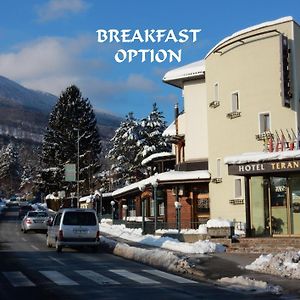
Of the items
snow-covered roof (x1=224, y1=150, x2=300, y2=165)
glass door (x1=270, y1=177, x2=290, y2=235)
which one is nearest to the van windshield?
snow-covered roof (x1=224, y1=150, x2=300, y2=165)

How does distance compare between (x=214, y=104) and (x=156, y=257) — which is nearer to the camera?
(x=156, y=257)

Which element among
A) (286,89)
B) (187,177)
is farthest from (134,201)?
(286,89)

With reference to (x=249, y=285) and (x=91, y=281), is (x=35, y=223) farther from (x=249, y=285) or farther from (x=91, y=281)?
(x=249, y=285)

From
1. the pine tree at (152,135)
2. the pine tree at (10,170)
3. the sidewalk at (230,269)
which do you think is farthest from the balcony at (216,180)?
the pine tree at (10,170)

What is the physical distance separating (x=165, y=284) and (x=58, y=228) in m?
10.9

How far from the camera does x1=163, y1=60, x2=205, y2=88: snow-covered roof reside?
36.9 meters

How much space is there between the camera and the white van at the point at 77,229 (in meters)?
24.0

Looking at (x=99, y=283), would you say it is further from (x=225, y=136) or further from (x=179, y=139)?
(x=179, y=139)

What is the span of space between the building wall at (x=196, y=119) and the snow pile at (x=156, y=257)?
43.9ft

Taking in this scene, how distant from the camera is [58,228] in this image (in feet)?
80.0

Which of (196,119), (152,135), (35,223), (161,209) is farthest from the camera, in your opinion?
(152,135)

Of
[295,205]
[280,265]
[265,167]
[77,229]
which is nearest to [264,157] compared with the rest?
[265,167]

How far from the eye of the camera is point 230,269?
17312 millimetres

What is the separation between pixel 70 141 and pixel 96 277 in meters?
71.0
